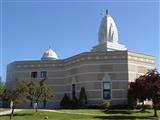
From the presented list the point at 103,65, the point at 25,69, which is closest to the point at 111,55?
the point at 103,65

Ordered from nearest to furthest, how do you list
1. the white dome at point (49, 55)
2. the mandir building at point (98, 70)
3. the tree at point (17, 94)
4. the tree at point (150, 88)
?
the tree at point (17, 94)
the tree at point (150, 88)
the mandir building at point (98, 70)
the white dome at point (49, 55)

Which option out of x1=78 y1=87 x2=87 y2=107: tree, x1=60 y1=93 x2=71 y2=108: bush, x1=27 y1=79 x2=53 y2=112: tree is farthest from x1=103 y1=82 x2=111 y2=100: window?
x1=27 y1=79 x2=53 y2=112: tree

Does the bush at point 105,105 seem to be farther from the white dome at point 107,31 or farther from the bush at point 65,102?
the white dome at point 107,31

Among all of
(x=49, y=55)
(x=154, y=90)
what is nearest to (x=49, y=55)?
(x=49, y=55)

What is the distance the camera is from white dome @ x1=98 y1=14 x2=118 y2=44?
65.0m

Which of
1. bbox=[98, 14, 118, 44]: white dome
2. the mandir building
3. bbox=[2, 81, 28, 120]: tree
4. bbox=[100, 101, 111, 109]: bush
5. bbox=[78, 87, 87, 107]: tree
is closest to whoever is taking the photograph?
bbox=[2, 81, 28, 120]: tree

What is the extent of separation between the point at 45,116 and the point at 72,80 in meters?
23.2

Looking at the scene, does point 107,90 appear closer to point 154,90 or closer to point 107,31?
point 107,31

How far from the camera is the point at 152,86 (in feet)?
139

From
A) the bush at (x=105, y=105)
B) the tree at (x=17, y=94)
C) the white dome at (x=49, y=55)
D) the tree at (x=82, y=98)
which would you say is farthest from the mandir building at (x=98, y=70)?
the tree at (x=17, y=94)

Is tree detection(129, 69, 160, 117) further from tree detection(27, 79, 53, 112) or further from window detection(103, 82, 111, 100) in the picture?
tree detection(27, 79, 53, 112)

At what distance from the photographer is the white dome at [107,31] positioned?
6500cm

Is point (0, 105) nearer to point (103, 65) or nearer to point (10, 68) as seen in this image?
point (10, 68)

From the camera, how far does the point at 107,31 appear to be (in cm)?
6519
